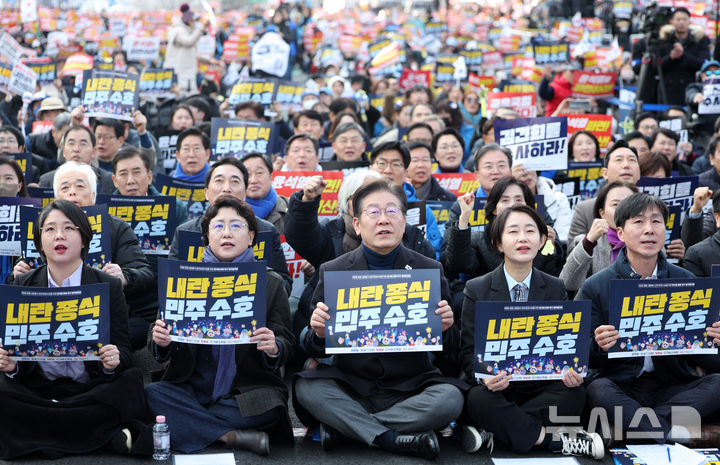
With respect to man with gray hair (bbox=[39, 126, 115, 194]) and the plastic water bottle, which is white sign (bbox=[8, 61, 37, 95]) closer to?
man with gray hair (bbox=[39, 126, 115, 194])

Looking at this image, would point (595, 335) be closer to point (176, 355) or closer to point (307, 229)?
point (307, 229)

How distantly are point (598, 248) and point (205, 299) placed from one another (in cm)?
266

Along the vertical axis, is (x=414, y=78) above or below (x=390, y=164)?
above

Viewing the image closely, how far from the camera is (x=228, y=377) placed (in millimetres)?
5262

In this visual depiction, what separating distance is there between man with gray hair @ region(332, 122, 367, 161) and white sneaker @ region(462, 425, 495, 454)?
14.3ft

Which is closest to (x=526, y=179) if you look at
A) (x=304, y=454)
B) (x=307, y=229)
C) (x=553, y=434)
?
(x=307, y=229)

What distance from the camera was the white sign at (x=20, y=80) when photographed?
452 inches

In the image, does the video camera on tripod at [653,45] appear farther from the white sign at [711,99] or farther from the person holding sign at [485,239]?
the person holding sign at [485,239]

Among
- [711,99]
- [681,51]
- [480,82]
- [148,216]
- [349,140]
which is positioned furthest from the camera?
[480,82]

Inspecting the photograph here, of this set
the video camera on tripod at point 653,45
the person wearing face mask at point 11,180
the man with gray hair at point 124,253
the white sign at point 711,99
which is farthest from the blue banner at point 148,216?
the video camera on tripod at point 653,45

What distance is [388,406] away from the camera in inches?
204

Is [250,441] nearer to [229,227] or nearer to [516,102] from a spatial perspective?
[229,227]

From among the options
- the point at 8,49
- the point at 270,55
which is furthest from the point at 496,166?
the point at 270,55

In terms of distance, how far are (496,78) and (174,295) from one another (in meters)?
15.0
